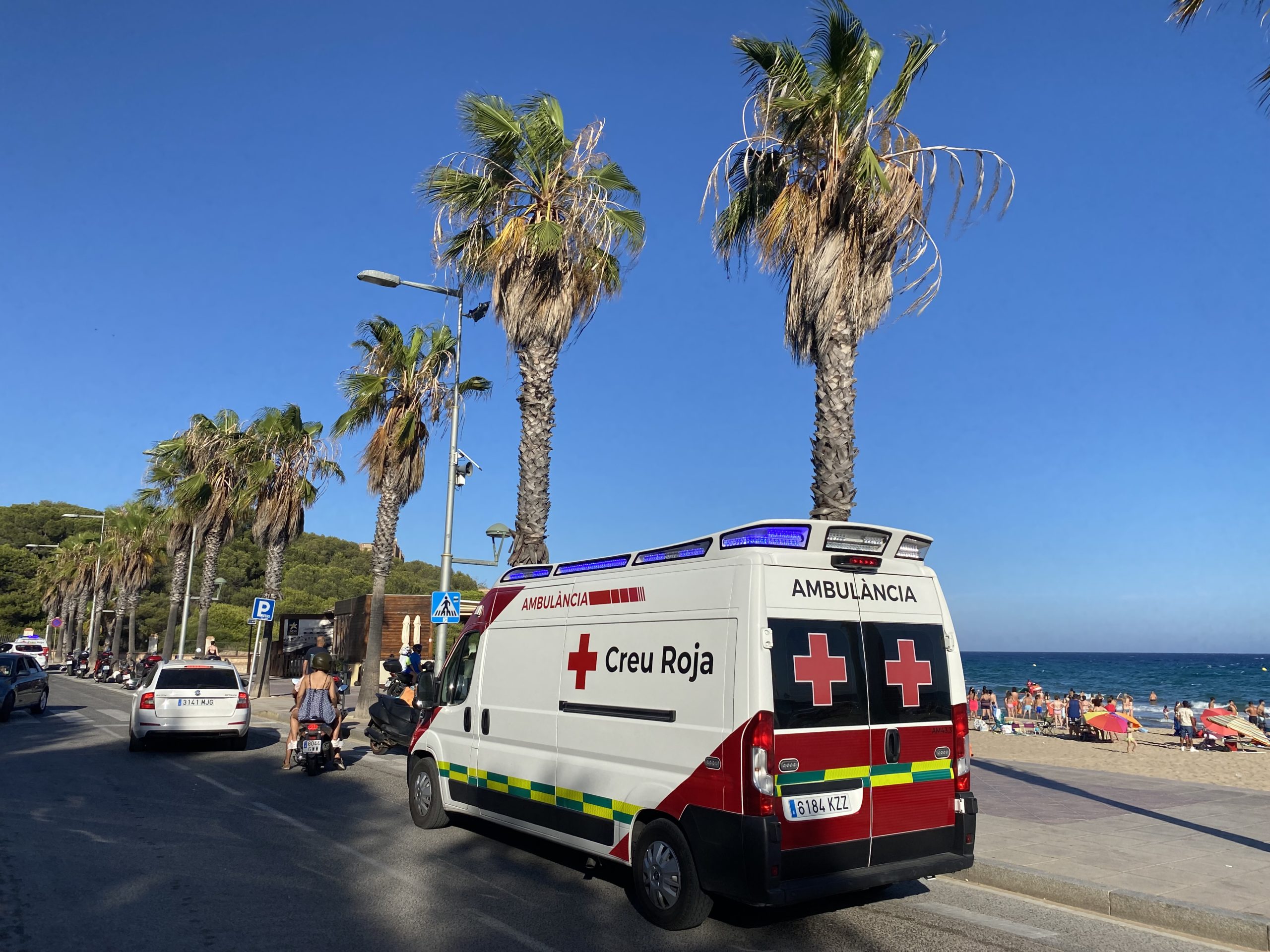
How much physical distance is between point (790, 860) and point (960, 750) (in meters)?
1.83

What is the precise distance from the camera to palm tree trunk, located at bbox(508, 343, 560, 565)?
603 inches

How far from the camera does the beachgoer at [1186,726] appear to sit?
79.9 feet

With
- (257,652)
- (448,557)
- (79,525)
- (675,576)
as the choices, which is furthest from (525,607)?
(79,525)

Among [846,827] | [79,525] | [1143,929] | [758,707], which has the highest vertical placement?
[79,525]

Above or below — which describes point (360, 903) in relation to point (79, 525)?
below

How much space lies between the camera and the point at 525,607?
8070 mm

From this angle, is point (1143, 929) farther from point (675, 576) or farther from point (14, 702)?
point (14, 702)

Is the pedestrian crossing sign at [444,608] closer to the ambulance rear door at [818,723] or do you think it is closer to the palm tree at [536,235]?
the palm tree at [536,235]

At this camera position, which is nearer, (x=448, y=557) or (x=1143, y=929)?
(x=1143, y=929)

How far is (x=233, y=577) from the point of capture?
78688 millimetres

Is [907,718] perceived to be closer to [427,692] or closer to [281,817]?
[427,692]

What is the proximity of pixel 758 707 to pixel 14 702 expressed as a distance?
22.6m

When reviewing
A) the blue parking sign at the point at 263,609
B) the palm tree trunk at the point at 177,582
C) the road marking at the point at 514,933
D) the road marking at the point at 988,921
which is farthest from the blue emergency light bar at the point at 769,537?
the palm tree trunk at the point at 177,582

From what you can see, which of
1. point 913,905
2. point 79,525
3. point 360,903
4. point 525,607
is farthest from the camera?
point 79,525
